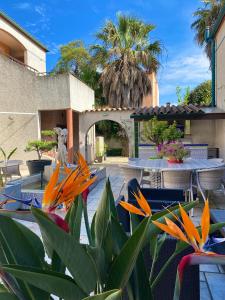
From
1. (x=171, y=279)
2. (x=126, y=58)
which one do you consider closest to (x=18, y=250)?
(x=171, y=279)

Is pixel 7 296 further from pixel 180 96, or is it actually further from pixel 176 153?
pixel 180 96

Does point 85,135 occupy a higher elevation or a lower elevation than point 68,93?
lower

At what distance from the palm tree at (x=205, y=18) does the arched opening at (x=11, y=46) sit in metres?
12.8

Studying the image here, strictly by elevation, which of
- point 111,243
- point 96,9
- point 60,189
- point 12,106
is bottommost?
point 111,243

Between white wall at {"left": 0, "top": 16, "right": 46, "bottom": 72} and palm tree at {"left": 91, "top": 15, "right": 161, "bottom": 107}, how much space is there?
4.89 m

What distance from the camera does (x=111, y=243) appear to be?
1029 mm

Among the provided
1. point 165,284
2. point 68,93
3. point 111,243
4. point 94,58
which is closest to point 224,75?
point 68,93

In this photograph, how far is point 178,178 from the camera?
571 cm

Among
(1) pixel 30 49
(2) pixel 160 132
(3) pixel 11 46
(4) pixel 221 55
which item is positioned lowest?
(2) pixel 160 132

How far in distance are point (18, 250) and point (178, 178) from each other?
5114 millimetres

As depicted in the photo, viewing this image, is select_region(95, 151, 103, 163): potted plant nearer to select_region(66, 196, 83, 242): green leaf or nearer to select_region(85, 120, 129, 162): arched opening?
select_region(85, 120, 129, 162): arched opening

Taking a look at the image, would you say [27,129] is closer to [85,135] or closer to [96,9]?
[85,135]

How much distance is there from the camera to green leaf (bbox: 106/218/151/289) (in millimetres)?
838

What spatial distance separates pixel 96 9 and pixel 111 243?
21162mm
